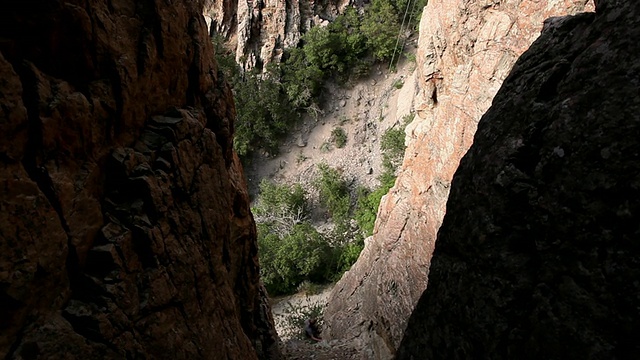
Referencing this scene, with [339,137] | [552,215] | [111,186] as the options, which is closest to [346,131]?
[339,137]

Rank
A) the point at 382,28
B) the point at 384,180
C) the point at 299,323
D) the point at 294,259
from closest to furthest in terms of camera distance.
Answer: the point at 299,323 → the point at 294,259 → the point at 384,180 → the point at 382,28

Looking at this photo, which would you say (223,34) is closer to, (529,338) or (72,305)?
(72,305)

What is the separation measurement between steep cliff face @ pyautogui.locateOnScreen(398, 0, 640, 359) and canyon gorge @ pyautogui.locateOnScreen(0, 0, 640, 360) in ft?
0.04

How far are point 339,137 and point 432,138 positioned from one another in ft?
46.8

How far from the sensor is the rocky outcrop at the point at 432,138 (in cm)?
664

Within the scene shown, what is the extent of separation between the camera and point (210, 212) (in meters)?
5.38

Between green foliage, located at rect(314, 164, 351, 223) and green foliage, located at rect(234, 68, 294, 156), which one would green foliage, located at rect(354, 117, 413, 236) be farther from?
green foliage, located at rect(234, 68, 294, 156)

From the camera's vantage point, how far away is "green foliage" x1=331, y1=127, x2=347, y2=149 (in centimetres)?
2259

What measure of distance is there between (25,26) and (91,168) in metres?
1.33

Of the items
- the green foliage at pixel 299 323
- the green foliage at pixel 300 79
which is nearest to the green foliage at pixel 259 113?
the green foliage at pixel 300 79

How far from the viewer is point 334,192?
19875 millimetres

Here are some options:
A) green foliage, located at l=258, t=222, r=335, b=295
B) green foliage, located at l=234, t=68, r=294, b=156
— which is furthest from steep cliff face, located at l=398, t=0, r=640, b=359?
green foliage, located at l=234, t=68, r=294, b=156

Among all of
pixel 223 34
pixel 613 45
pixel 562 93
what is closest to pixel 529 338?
pixel 562 93

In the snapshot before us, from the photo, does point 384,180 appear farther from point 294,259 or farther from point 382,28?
point 382,28
